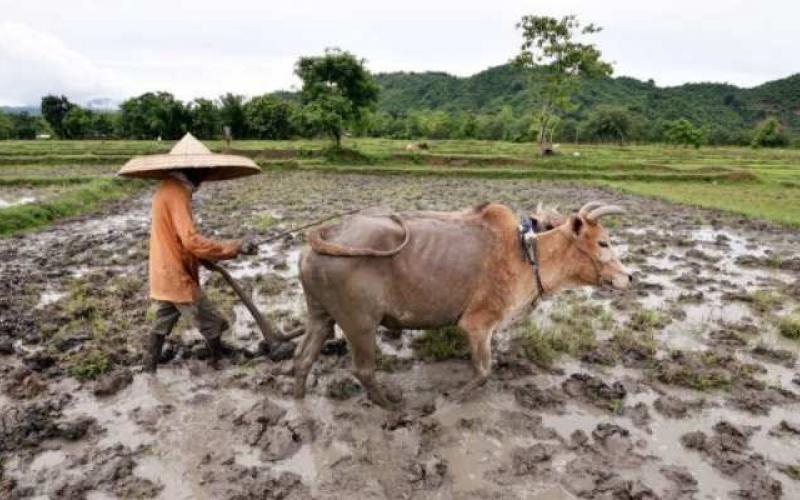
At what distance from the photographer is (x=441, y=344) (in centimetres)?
607

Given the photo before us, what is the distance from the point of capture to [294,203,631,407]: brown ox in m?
4.53

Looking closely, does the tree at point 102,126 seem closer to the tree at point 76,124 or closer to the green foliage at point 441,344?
the tree at point 76,124

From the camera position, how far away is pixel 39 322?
6699 mm

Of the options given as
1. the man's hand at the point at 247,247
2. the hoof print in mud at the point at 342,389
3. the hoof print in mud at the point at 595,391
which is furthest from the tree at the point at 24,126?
the hoof print in mud at the point at 595,391

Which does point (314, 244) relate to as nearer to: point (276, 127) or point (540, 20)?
point (540, 20)

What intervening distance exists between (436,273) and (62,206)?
1332cm

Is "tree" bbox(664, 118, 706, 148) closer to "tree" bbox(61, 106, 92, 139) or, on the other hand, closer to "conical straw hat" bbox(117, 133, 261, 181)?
"tree" bbox(61, 106, 92, 139)

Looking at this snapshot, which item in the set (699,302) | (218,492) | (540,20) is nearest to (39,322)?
(218,492)

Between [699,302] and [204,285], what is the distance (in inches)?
278

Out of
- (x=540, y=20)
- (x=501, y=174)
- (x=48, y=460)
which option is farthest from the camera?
(x=540, y=20)

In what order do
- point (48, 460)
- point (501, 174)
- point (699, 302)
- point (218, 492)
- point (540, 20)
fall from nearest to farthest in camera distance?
point (218, 492) → point (48, 460) → point (699, 302) → point (501, 174) → point (540, 20)

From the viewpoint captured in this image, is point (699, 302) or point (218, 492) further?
point (699, 302)

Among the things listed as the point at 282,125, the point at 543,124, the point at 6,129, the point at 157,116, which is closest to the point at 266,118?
the point at 282,125

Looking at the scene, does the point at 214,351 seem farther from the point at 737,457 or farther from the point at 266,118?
the point at 266,118
